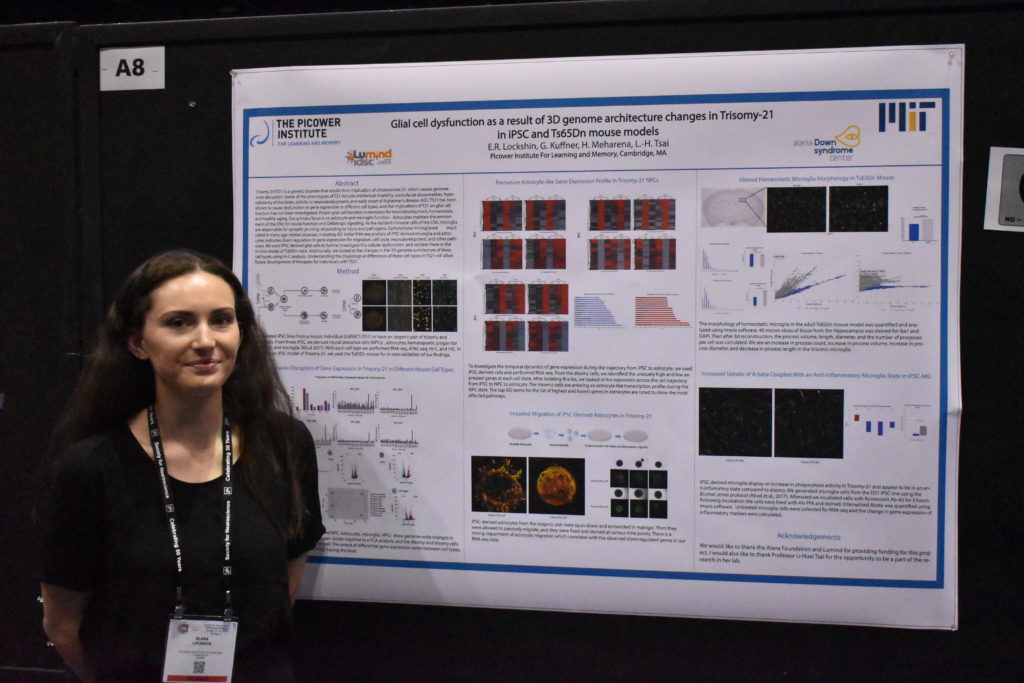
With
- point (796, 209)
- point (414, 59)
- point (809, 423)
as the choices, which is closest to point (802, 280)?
point (796, 209)

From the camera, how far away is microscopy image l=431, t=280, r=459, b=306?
1254 millimetres

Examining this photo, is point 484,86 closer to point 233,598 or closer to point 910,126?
point 910,126

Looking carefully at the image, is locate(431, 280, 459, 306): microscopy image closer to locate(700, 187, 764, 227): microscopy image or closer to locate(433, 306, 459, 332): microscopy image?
locate(433, 306, 459, 332): microscopy image

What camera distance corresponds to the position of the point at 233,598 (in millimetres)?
1027

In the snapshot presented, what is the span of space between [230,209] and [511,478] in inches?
30.0

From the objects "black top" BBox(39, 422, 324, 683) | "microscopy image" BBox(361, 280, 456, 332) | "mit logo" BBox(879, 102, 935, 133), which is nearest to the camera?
"black top" BBox(39, 422, 324, 683)

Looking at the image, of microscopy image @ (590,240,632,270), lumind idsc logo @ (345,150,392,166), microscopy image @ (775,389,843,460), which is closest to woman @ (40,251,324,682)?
lumind idsc logo @ (345,150,392,166)

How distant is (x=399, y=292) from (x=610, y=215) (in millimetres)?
419

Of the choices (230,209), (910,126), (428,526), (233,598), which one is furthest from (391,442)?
(910,126)

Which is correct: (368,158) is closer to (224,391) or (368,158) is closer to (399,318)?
(399,318)

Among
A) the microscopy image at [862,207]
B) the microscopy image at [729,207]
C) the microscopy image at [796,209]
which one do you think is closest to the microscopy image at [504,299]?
the microscopy image at [729,207]

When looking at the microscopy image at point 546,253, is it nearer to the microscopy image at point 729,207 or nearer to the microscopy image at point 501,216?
the microscopy image at point 501,216

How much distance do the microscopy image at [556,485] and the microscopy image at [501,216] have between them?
44cm

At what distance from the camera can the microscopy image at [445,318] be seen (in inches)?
49.4
